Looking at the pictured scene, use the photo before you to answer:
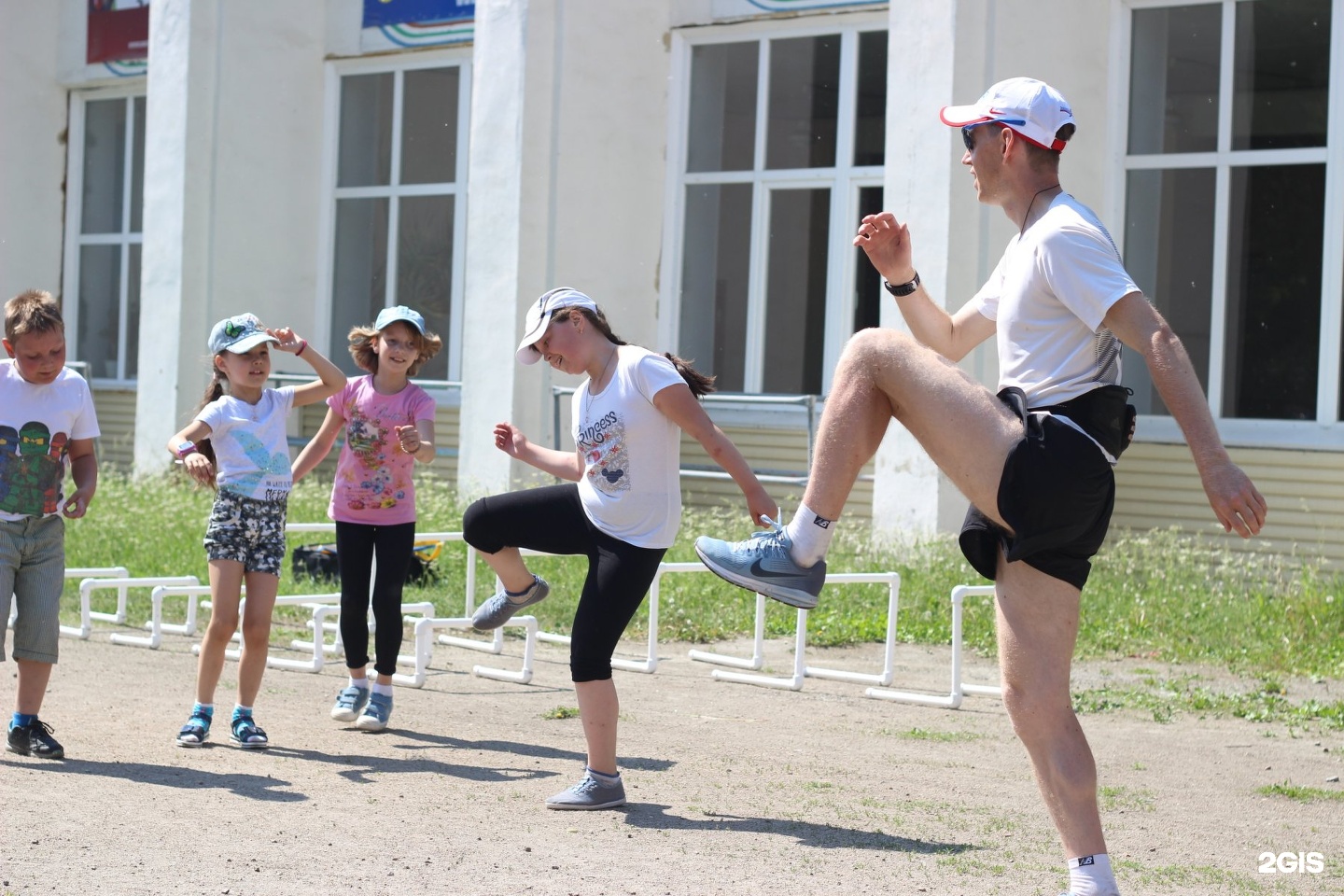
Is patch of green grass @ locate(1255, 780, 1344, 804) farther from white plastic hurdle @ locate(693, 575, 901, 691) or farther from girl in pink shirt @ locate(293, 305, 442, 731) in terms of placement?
girl in pink shirt @ locate(293, 305, 442, 731)

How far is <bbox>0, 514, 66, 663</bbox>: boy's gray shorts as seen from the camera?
6379 mm

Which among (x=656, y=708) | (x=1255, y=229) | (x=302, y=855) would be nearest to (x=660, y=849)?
(x=302, y=855)

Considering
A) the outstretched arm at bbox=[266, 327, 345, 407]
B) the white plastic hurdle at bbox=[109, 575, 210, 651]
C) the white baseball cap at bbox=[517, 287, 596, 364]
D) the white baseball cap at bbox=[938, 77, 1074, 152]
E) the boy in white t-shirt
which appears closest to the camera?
the white baseball cap at bbox=[938, 77, 1074, 152]

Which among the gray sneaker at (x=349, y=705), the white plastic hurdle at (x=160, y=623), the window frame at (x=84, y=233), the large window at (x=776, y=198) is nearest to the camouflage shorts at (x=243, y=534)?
the gray sneaker at (x=349, y=705)

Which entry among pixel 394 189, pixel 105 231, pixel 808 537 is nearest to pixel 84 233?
pixel 105 231

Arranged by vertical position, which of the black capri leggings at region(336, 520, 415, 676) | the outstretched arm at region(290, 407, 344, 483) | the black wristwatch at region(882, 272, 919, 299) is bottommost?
the black capri leggings at region(336, 520, 415, 676)

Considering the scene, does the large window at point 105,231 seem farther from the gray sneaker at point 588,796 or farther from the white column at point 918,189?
the gray sneaker at point 588,796

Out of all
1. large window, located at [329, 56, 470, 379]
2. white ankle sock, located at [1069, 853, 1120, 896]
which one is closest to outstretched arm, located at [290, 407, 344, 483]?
white ankle sock, located at [1069, 853, 1120, 896]

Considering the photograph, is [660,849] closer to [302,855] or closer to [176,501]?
[302,855]

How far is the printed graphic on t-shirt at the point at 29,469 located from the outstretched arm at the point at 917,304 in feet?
11.5

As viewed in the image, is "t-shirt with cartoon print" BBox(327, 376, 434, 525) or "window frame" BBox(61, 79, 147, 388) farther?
"window frame" BBox(61, 79, 147, 388)

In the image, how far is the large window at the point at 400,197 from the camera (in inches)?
713

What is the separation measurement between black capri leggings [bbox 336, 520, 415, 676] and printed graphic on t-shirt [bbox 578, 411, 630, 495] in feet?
5.55

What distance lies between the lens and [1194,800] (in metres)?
6.18
